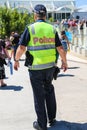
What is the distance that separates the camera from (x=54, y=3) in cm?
6234

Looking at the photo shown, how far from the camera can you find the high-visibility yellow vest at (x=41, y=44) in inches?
269

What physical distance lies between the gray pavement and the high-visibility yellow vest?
1104mm

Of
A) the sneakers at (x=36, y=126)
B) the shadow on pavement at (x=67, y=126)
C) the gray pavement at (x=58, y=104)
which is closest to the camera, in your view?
the sneakers at (x=36, y=126)

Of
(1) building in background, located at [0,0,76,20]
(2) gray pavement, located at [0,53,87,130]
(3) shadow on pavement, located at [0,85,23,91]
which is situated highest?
(2) gray pavement, located at [0,53,87,130]

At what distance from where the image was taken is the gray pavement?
7.50 m

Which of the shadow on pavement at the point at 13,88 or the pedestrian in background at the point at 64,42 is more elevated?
the pedestrian in background at the point at 64,42

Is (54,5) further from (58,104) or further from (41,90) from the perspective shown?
(41,90)

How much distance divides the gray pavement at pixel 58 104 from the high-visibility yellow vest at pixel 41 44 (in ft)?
3.62

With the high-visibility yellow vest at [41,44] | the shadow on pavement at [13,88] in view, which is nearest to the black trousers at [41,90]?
the high-visibility yellow vest at [41,44]

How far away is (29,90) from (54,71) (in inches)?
161

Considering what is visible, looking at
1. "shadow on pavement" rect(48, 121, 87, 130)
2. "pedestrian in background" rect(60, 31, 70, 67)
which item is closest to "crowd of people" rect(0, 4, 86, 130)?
"shadow on pavement" rect(48, 121, 87, 130)

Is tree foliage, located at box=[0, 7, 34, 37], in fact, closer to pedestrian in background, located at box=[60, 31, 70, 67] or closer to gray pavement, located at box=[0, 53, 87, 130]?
pedestrian in background, located at box=[60, 31, 70, 67]

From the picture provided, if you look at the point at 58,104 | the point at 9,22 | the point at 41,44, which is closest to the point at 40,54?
the point at 41,44

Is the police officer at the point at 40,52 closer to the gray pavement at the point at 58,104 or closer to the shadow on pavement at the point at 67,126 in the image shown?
the shadow on pavement at the point at 67,126
